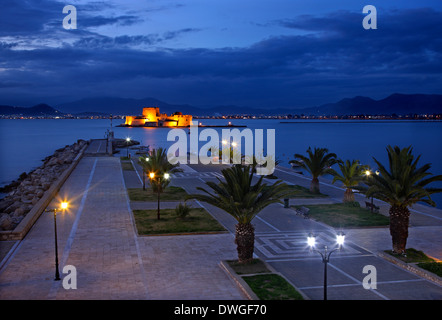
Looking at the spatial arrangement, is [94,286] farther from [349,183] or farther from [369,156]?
[369,156]

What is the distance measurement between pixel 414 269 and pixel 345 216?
7019mm

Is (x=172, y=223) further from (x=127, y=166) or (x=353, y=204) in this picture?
(x=127, y=166)

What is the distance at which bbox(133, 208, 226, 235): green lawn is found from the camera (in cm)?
Answer: 1661

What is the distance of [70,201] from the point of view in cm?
2234

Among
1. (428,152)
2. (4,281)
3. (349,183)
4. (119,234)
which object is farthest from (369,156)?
(4,281)

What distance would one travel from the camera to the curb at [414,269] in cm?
1166

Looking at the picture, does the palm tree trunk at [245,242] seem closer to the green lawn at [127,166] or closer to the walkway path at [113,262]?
the walkway path at [113,262]

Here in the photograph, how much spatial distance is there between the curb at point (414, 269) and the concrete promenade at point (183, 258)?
174mm

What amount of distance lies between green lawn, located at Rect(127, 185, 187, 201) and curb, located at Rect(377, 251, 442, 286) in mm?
12676

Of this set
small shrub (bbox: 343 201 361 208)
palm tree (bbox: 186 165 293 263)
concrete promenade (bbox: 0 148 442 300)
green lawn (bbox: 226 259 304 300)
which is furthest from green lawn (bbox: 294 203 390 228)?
green lawn (bbox: 226 259 304 300)

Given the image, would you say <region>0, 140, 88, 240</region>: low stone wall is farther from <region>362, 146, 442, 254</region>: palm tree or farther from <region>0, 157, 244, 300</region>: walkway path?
<region>362, 146, 442, 254</region>: palm tree
